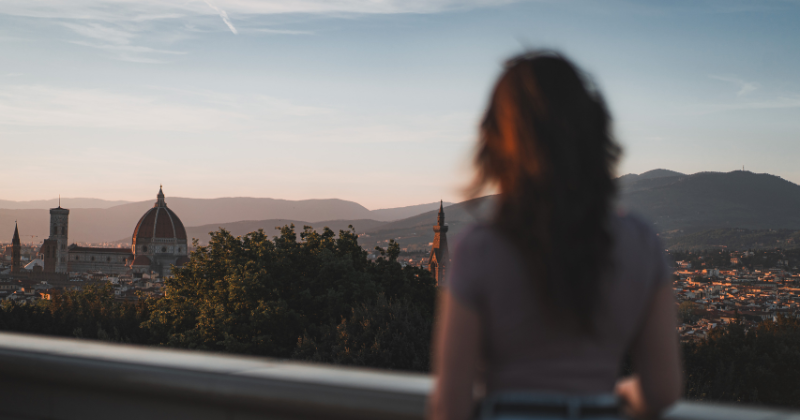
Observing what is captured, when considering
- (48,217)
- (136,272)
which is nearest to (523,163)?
(136,272)

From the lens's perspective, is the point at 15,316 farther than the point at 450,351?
Yes

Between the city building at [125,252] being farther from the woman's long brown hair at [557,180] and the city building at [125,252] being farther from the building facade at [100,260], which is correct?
the woman's long brown hair at [557,180]

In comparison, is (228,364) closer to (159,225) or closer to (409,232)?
(409,232)

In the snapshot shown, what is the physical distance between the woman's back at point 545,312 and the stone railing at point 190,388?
1.97ft

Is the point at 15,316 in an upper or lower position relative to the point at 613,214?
lower

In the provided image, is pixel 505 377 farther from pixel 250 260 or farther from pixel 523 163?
pixel 250 260

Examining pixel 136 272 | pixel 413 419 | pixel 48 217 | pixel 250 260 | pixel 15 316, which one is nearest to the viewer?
pixel 413 419

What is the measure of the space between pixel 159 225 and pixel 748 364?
134111mm

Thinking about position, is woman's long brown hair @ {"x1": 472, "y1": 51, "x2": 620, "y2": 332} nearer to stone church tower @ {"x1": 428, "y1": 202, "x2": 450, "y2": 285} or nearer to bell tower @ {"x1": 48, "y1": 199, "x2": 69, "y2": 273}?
stone church tower @ {"x1": 428, "y1": 202, "x2": 450, "y2": 285}

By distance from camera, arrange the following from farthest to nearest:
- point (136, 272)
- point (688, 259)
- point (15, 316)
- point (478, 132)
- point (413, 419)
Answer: point (136, 272)
point (688, 259)
point (15, 316)
point (413, 419)
point (478, 132)

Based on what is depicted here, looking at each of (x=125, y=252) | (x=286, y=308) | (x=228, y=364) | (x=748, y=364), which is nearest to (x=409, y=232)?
(x=125, y=252)

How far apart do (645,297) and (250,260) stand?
25.5 m

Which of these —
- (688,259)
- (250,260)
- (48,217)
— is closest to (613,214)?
(250,260)

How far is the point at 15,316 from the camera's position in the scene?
19.1 metres
